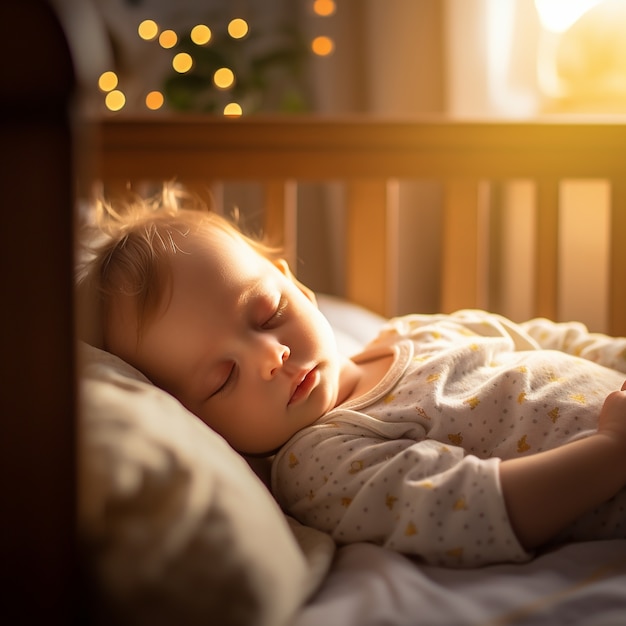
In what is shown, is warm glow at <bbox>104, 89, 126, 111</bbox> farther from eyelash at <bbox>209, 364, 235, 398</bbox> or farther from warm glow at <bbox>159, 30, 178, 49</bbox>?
eyelash at <bbox>209, 364, 235, 398</bbox>

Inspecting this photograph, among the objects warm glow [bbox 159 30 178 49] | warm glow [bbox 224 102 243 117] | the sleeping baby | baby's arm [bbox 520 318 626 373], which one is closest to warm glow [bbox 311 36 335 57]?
warm glow [bbox 224 102 243 117]

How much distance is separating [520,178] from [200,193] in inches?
24.7

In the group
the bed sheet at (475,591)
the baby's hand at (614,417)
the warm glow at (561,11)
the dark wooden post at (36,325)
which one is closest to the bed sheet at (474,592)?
the bed sheet at (475,591)

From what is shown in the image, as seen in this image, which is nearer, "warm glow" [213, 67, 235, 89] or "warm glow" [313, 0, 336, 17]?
"warm glow" [213, 67, 235, 89]

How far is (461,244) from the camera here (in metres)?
1.54

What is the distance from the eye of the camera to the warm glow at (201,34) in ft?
8.64

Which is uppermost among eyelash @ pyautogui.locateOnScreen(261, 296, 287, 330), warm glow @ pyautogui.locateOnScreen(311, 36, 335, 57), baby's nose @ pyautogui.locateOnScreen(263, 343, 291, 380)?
warm glow @ pyautogui.locateOnScreen(311, 36, 335, 57)

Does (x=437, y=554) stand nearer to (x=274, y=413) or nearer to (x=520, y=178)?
(x=274, y=413)

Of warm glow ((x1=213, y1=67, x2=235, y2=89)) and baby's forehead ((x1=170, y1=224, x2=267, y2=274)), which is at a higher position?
warm glow ((x1=213, y1=67, x2=235, y2=89))

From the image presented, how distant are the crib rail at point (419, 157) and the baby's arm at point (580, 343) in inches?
13.9

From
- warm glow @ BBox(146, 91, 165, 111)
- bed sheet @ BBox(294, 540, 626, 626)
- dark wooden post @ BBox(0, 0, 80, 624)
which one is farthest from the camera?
warm glow @ BBox(146, 91, 165, 111)

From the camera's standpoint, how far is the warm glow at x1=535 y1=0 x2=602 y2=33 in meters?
1.82

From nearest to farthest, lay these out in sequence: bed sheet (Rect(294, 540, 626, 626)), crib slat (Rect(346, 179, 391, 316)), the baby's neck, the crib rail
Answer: bed sheet (Rect(294, 540, 626, 626)) < the baby's neck < the crib rail < crib slat (Rect(346, 179, 391, 316))

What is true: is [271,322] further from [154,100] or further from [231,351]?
[154,100]
